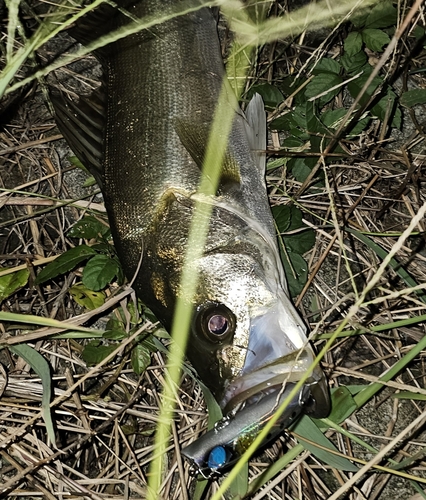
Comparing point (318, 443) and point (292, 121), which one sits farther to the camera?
point (292, 121)

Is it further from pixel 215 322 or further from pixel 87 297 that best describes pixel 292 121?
pixel 87 297

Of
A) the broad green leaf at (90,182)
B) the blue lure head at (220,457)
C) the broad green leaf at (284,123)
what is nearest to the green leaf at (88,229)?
the broad green leaf at (90,182)

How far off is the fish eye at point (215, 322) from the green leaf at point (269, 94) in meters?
1.35

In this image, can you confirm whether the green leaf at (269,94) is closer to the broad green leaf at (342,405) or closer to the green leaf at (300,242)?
the green leaf at (300,242)

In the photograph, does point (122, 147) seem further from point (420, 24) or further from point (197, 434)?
point (420, 24)

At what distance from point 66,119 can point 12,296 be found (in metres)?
1.03

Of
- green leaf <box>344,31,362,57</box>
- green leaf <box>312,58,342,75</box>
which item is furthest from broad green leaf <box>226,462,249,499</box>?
green leaf <box>344,31,362,57</box>

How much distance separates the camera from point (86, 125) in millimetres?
2992

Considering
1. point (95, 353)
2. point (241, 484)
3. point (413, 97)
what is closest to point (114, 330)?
point (95, 353)

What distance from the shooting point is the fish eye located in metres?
2.43

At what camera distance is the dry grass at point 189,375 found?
113 inches

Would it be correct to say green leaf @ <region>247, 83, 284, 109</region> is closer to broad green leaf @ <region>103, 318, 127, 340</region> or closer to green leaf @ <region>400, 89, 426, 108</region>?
green leaf @ <region>400, 89, 426, 108</region>

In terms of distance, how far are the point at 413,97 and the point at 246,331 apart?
5.56 ft

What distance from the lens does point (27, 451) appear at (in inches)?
117
